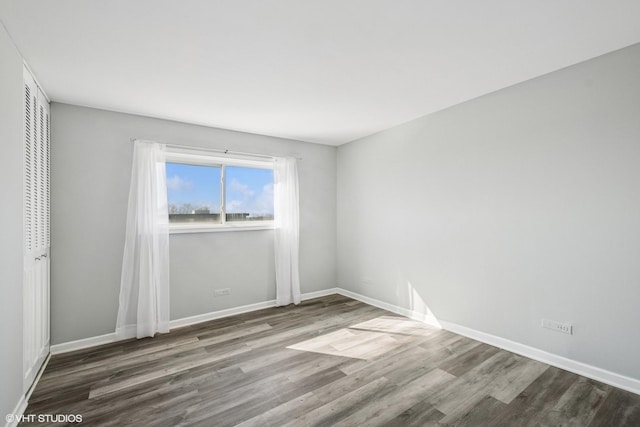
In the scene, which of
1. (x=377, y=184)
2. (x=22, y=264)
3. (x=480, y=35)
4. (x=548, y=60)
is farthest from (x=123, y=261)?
(x=548, y=60)

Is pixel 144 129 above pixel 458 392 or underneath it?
above

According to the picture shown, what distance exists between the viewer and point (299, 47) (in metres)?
2.06

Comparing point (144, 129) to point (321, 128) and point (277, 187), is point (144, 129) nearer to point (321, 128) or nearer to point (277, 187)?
point (277, 187)

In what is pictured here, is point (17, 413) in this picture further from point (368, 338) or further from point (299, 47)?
point (299, 47)

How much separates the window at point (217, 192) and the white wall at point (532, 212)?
190 cm

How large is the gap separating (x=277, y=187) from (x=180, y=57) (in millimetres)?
2315

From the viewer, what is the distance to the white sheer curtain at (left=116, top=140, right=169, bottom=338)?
320 cm

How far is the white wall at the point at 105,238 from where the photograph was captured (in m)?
2.95

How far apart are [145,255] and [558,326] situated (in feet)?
13.5

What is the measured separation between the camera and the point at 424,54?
2.18 metres

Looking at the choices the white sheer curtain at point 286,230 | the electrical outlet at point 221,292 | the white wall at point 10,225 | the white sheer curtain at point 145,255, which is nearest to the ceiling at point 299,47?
the white wall at point 10,225

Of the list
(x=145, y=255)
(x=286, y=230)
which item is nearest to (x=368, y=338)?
(x=286, y=230)

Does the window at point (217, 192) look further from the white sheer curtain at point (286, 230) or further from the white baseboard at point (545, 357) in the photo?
the white baseboard at point (545, 357)

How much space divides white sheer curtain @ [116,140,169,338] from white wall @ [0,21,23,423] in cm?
121
